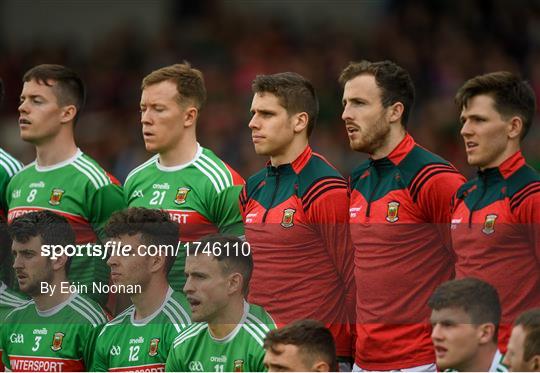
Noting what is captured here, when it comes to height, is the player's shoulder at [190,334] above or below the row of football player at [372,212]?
below

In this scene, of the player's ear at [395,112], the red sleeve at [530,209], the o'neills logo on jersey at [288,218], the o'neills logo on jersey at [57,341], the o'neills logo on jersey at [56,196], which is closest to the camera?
the red sleeve at [530,209]

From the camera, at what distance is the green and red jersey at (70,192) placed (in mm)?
7809

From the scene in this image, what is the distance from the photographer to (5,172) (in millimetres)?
8367

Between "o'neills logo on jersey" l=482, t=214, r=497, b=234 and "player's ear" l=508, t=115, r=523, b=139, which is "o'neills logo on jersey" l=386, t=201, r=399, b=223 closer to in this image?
"o'neills logo on jersey" l=482, t=214, r=497, b=234

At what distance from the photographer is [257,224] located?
705 cm

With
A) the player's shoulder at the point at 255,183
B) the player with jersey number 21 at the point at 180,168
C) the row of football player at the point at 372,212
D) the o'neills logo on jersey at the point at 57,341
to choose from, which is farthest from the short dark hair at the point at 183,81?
the o'neills logo on jersey at the point at 57,341

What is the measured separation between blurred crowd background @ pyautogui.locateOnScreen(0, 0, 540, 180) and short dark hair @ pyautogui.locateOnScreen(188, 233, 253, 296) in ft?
10.0

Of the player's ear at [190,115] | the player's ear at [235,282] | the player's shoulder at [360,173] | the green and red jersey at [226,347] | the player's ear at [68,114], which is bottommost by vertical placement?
the green and red jersey at [226,347]

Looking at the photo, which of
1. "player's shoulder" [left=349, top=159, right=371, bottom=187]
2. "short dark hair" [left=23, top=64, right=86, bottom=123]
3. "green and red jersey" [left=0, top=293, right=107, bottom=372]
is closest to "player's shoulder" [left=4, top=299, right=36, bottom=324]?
"green and red jersey" [left=0, top=293, right=107, bottom=372]

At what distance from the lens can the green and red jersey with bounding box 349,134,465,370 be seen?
264 inches

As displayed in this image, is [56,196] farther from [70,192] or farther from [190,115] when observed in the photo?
→ [190,115]

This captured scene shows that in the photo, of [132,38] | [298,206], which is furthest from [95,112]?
[298,206]

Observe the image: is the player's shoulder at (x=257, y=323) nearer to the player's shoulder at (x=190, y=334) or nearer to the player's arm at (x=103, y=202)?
the player's shoulder at (x=190, y=334)

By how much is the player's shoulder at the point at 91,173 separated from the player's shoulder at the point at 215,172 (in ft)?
1.71
